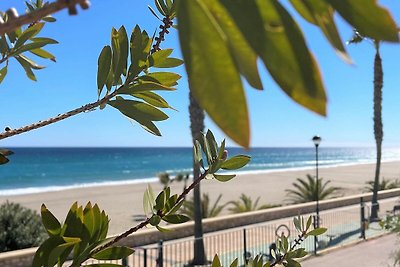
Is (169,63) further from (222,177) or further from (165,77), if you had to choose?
(222,177)

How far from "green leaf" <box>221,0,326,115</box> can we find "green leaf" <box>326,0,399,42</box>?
47 millimetres

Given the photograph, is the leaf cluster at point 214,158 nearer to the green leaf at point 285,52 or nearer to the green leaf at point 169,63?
the green leaf at point 169,63

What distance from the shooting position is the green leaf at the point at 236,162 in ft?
3.93

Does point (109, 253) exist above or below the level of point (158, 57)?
below

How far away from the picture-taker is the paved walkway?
32.5ft

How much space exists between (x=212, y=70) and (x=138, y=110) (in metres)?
0.71

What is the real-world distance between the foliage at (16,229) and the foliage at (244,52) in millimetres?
10775

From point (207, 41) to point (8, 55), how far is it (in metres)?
1.01

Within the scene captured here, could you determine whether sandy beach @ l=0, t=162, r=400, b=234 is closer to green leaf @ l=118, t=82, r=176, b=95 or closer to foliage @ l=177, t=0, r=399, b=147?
green leaf @ l=118, t=82, r=176, b=95

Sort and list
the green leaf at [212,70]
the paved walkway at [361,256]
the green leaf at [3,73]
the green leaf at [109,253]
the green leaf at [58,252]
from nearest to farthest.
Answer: the green leaf at [212,70] < the green leaf at [58,252] < the green leaf at [109,253] < the green leaf at [3,73] < the paved walkway at [361,256]

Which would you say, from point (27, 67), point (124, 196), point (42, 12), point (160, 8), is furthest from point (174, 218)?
point (124, 196)

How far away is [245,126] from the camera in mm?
379

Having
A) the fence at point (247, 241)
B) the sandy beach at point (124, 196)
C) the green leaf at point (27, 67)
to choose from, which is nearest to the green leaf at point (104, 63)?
the green leaf at point (27, 67)

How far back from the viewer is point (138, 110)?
1.08 metres
